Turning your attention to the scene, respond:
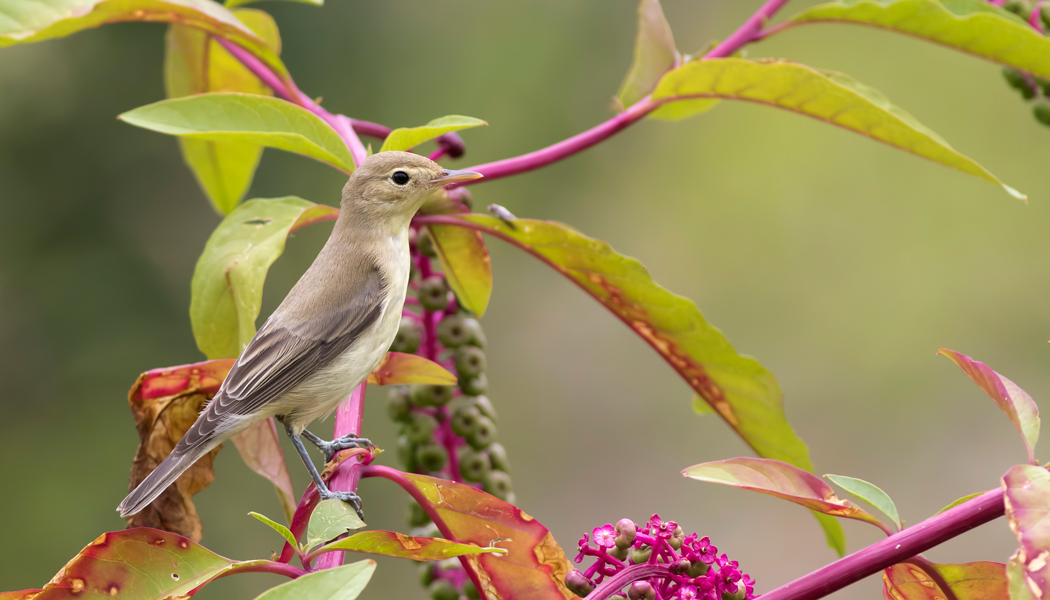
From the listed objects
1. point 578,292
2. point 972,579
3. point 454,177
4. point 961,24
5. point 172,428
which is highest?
point 578,292

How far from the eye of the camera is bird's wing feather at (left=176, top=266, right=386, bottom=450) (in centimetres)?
98

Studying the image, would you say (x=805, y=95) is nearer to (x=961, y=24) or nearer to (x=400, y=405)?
(x=961, y=24)

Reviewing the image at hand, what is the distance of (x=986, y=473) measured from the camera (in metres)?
3.29

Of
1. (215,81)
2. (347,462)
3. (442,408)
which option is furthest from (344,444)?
(215,81)

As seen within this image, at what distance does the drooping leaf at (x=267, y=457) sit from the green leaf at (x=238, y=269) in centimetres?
10

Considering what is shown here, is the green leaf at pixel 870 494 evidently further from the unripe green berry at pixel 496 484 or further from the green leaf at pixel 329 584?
the unripe green berry at pixel 496 484

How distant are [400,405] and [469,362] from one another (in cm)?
12

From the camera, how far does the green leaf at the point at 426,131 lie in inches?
35.9

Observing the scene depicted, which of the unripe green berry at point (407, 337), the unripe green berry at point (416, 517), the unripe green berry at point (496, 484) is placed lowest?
the unripe green berry at point (416, 517)

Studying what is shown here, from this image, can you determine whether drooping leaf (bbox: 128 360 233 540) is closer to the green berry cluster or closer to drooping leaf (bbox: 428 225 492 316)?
drooping leaf (bbox: 428 225 492 316)

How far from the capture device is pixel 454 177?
3.37 ft

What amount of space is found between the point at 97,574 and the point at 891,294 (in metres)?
3.31

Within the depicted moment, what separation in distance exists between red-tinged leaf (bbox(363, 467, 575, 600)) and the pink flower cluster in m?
0.07

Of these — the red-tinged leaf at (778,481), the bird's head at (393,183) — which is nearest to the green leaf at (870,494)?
the red-tinged leaf at (778,481)
